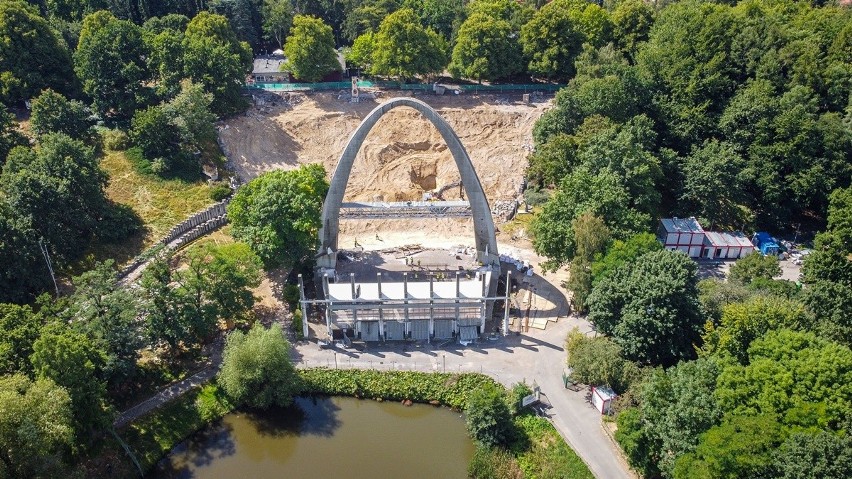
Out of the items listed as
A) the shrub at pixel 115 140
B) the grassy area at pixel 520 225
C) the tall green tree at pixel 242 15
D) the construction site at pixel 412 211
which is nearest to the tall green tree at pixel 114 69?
the shrub at pixel 115 140

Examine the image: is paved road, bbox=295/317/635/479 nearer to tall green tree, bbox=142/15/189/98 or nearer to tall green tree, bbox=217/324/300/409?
tall green tree, bbox=217/324/300/409

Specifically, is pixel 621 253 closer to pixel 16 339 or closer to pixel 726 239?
pixel 726 239


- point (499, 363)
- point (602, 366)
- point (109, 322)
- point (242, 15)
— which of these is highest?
point (242, 15)

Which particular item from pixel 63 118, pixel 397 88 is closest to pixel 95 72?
pixel 63 118

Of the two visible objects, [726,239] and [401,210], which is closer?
[401,210]

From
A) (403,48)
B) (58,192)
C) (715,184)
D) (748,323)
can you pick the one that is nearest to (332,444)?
(748,323)

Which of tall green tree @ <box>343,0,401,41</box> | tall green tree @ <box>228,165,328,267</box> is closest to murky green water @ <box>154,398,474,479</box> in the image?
tall green tree @ <box>228,165,328,267</box>

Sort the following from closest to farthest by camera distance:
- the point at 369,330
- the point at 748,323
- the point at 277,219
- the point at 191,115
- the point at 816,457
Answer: the point at 816,457 < the point at 748,323 < the point at 369,330 < the point at 277,219 < the point at 191,115
